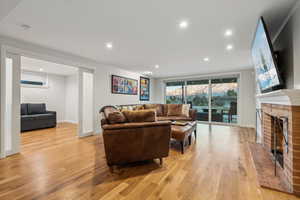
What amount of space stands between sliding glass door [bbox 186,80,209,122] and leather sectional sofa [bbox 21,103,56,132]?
6.17 metres

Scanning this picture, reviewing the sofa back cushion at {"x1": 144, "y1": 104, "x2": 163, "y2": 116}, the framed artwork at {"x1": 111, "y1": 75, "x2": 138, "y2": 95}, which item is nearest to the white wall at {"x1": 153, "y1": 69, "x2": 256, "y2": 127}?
the sofa back cushion at {"x1": 144, "y1": 104, "x2": 163, "y2": 116}

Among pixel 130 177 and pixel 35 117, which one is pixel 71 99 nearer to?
pixel 35 117

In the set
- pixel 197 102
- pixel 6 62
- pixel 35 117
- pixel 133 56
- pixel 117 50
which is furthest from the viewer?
pixel 197 102

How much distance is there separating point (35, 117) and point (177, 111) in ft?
16.9

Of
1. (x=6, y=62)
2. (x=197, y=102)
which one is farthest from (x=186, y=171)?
(x=197, y=102)

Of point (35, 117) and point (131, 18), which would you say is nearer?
point (131, 18)

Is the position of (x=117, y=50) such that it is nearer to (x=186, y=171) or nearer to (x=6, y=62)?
(x=6, y=62)

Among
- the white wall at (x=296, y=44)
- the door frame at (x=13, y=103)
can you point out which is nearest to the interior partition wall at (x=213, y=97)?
the white wall at (x=296, y=44)

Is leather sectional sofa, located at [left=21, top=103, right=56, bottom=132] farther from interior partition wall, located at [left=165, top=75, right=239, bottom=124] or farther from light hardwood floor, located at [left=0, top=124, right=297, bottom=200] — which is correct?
interior partition wall, located at [left=165, top=75, right=239, bottom=124]

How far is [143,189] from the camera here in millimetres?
1713

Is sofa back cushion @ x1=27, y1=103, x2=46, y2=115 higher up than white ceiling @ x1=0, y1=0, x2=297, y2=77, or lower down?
lower down

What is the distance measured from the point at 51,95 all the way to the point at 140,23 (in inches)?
236

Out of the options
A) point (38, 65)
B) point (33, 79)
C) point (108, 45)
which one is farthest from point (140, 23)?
point (33, 79)

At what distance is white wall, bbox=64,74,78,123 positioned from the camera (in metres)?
6.45
